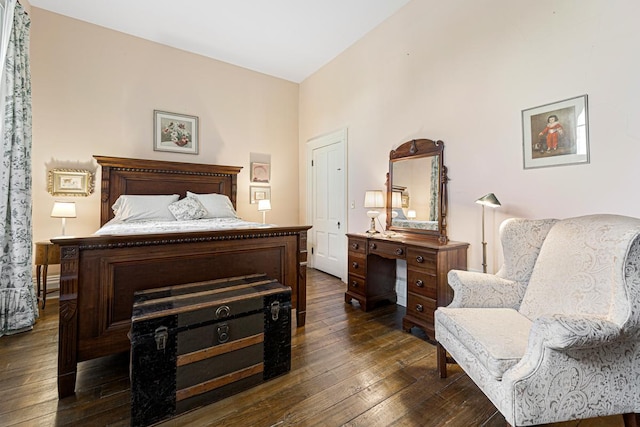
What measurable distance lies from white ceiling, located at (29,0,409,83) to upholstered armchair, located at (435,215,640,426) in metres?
3.04

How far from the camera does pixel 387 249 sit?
2.72 meters

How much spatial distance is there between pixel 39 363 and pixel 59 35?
147 inches

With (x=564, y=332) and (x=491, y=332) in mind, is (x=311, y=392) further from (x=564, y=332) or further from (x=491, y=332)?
(x=564, y=332)

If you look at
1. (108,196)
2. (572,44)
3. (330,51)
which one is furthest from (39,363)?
(330,51)

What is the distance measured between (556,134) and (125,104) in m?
4.77

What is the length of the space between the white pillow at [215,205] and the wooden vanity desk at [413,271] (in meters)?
1.85

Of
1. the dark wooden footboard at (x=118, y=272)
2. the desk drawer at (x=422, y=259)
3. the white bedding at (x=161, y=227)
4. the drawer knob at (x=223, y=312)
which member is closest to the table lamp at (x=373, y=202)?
the desk drawer at (x=422, y=259)

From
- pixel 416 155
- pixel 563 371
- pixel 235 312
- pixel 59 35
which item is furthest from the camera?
pixel 59 35

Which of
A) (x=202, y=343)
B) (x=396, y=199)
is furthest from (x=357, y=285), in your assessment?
(x=202, y=343)

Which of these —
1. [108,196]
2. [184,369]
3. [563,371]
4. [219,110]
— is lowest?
[184,369]

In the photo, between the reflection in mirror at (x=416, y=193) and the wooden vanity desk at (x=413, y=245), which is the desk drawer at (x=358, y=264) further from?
the reflection in mirror at (x=416, y=193)

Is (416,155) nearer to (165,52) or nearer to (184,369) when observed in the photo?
(184,369)

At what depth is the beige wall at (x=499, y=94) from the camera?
171cm

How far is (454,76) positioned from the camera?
2598 millimetres
